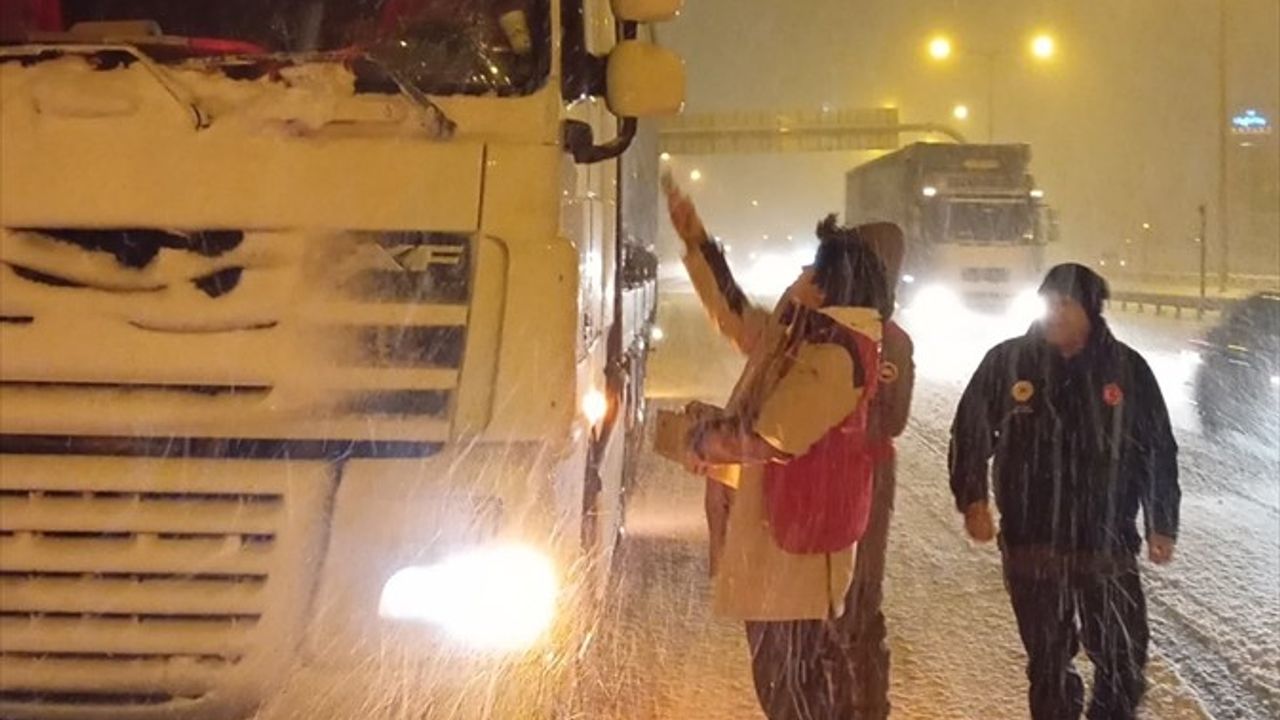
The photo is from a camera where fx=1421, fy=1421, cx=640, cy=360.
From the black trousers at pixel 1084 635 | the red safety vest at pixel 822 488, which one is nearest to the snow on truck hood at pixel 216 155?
the red safety vest at pixel 822 488

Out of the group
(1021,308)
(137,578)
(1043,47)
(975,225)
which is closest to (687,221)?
(137,578)

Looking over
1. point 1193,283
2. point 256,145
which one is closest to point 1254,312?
point 256,145

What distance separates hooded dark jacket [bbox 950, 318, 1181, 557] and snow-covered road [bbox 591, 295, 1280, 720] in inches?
42.5

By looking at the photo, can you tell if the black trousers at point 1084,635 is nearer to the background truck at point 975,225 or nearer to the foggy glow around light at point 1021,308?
the foggy glow around light at point 1021,308

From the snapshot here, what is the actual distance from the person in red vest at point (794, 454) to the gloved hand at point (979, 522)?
84cm

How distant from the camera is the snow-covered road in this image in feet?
18.4

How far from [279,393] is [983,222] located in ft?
92.9

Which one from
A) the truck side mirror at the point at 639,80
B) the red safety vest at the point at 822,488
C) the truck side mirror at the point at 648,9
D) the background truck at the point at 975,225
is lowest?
the red safety vest at the point at 822,488

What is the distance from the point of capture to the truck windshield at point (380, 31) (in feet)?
14.1

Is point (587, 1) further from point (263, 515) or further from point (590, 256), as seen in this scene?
point (263, 515)

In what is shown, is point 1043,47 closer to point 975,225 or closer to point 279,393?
point 975,225

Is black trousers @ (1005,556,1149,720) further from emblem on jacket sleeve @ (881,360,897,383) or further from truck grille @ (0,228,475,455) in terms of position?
truck grille @ (0,228,475,455)

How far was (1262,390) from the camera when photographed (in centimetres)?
1305

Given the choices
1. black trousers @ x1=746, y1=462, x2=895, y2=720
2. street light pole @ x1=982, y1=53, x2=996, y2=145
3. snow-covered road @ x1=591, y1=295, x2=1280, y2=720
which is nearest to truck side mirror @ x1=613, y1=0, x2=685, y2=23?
black trousers @ x1=746, y1=462, x2=895, y2=720
